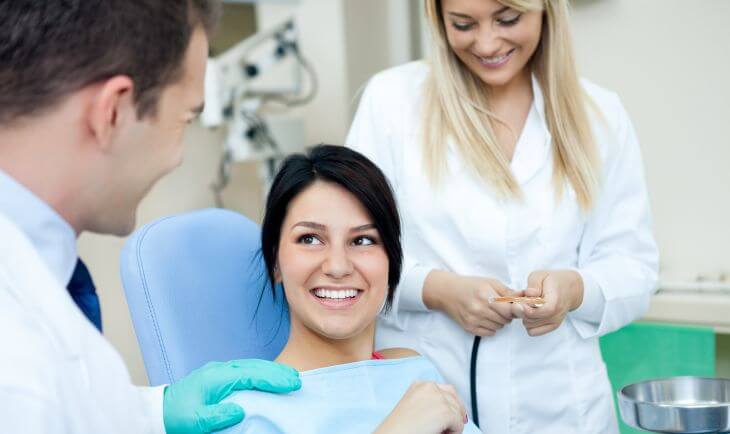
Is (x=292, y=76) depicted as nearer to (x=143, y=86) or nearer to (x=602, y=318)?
(x=602, y=318)

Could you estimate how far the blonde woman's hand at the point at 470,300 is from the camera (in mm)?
1532

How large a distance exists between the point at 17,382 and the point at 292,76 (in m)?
2.58

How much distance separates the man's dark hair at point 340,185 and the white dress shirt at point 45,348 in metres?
0.66

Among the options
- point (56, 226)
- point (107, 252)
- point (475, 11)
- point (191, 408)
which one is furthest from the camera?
point (107, 252)

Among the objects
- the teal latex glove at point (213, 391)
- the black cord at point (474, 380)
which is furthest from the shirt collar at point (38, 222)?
the black cord at point (474, 380)

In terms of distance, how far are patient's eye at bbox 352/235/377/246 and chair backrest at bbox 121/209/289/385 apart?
21cm

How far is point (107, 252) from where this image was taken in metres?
2.86

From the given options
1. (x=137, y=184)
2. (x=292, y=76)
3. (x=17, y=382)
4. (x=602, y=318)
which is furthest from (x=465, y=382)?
(x=292, y=76)

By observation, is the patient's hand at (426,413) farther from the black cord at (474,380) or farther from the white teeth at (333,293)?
the black cord at (474,380)

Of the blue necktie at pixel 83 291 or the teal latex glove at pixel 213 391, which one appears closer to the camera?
the blue necktie at pixel 83 291

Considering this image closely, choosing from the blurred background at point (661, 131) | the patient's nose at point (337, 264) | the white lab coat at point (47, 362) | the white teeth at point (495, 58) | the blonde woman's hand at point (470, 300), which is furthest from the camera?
the blurred background at point (661, 131)

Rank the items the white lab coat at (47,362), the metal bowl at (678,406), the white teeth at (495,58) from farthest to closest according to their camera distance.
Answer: the white teeth at (495,58) < the metal bowl at (678,406) < the white lab coat at (47,362)

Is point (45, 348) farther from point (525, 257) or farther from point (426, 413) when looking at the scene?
point (525, 257)

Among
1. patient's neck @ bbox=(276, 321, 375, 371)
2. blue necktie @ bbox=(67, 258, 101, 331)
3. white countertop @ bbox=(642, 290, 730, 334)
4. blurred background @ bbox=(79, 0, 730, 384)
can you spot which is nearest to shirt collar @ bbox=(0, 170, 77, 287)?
blue necktie @ bbox=(67, 258, 101, 331)
